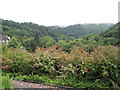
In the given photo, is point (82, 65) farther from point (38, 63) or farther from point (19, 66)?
point (19, 66)

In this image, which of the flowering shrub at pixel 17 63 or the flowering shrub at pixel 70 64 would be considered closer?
the flowering shrub at pixel 70 64

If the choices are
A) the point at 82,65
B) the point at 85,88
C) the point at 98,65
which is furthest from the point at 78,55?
the point at 85,88

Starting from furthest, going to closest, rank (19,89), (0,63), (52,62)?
(0,63)
(52,62)
(19,89)

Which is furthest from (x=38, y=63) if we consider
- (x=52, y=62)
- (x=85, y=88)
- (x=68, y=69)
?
(x=85, y=88)

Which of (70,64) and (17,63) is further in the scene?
(17,63)

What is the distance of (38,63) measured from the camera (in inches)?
165

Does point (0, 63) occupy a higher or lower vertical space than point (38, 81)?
higher

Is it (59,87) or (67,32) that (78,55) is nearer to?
(59,87)

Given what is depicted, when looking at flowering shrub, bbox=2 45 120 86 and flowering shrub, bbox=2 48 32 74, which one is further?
flowering shrub, bbox=2 48 32 74

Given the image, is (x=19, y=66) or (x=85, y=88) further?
(x=19, y=66)

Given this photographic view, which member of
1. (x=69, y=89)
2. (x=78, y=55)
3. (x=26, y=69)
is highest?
(x=78, y=55)

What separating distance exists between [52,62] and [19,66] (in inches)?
41.2

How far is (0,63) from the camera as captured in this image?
4559 millimetres

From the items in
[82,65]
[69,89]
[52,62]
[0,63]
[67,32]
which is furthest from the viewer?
[67,32]
